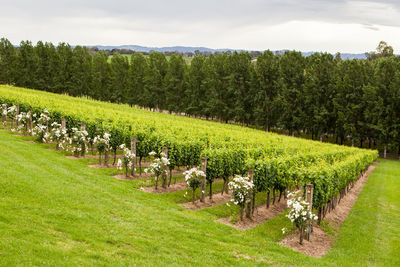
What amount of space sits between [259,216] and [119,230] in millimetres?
8037

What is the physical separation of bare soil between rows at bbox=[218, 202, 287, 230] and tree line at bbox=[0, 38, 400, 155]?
42774 millimetres

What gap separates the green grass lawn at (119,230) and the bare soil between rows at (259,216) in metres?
0.42

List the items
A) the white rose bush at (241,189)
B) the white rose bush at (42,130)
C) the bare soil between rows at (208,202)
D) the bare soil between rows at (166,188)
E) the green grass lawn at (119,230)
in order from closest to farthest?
the green grass lawn at (119,230) → the white rose bush at (241,189) → the bare soil between rows at (208,202) → the bare soil between rows at (166,188) → the white rose bush at (42,130)

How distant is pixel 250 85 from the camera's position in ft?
214

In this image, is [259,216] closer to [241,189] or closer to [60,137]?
[241,189]

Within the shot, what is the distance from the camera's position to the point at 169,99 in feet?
243

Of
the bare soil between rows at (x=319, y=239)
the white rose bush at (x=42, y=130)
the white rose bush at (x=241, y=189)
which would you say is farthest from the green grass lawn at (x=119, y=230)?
the white rose bush at (x=42, y=130)

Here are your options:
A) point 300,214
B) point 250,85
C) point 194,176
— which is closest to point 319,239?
point 300,214

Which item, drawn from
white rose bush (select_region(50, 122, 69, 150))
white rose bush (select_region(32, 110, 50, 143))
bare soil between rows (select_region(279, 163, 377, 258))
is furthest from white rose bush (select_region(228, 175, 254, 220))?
white rose bush (select_region(32, 110, 50, 143))

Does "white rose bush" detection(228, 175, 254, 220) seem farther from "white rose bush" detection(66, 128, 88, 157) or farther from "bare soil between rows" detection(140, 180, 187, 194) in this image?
"white rose bush" detection(66, 128, 88, 157)

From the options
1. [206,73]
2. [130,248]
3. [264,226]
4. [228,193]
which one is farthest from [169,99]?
[130,248]

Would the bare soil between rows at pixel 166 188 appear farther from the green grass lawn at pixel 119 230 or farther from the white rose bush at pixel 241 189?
the white rose bush at pixel 241 189

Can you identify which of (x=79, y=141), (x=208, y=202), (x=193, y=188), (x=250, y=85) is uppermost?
(x=250, y=85)

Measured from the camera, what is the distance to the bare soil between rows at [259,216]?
1378 centimetres
